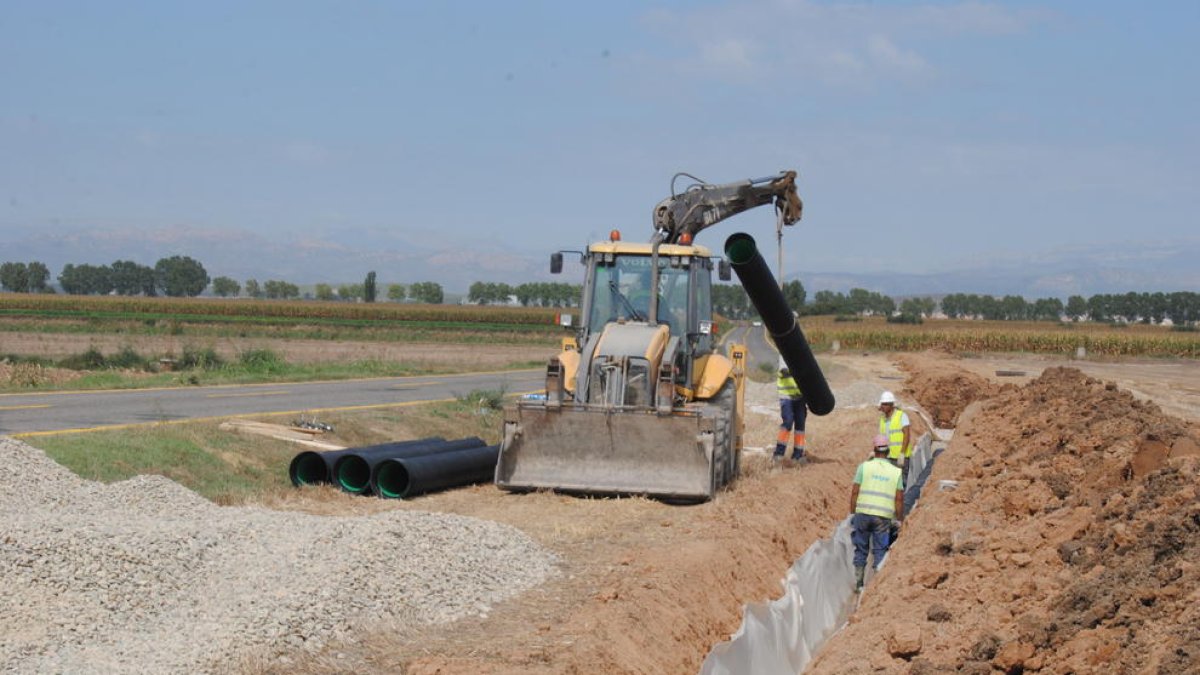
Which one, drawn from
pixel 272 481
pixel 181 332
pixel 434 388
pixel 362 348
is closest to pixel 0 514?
pixel 272 481

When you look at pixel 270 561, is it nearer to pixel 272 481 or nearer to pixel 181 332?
pixel 272 481

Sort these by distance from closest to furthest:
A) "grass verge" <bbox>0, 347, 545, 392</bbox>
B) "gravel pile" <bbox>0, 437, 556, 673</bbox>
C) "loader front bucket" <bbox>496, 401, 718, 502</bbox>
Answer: "gravel pile" <bbox>0, 437, 556, 673</bbox>
"loader front bucket" <bbox>496, 401, 718, 502</bbox>
"grass verge" <bbox>0, 347, 545, 392</bbox>

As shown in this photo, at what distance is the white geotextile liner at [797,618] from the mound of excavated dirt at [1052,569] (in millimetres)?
342

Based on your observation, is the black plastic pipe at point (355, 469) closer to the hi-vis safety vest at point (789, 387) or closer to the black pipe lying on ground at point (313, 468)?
the black pipe lying on ground at point (313, 468)

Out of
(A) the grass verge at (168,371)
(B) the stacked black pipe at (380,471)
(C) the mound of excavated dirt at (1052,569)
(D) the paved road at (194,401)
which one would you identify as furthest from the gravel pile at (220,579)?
(A) the grass verge at (168,371)

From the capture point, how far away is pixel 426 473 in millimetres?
14969

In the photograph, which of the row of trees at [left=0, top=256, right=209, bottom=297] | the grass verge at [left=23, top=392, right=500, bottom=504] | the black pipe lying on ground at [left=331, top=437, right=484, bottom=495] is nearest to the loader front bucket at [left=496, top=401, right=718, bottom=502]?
the black pipe lying on ground at [left=331, top=437, right=484, bottom=495]

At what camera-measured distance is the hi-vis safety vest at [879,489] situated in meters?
12.4

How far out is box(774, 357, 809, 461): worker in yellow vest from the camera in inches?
711

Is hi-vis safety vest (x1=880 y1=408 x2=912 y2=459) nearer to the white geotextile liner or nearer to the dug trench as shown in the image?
the dug trench

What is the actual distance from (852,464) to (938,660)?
1105 cm

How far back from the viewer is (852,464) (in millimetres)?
19469

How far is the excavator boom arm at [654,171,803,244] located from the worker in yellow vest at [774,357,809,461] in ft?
6.82

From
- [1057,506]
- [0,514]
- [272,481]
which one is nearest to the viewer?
[0,514]
